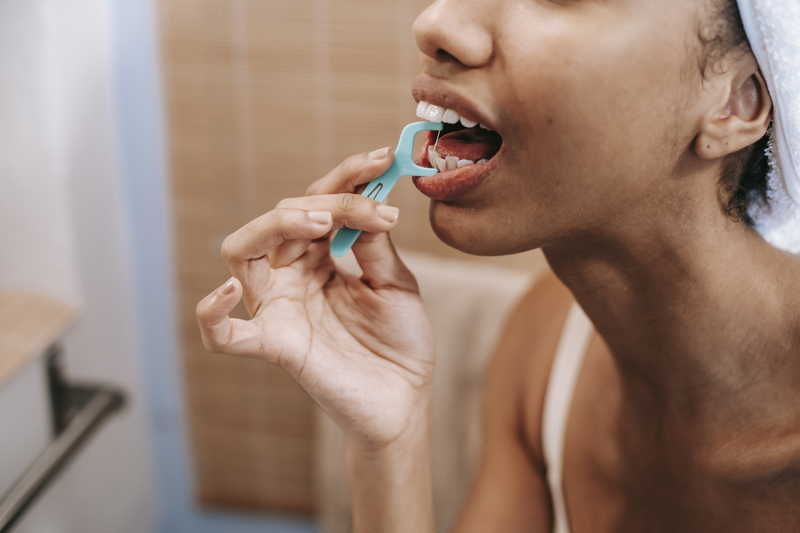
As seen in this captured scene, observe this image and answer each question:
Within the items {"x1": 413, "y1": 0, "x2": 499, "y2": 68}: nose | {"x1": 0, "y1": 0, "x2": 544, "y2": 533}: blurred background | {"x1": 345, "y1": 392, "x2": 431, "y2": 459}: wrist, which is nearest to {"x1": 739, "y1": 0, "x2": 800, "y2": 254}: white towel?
{"x1": 413, "y1": 0, "x2": 499, "y2": 68}: nose

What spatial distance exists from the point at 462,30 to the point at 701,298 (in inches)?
14.1

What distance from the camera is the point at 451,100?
56cm

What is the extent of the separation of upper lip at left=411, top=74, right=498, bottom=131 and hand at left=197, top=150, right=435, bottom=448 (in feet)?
0.25

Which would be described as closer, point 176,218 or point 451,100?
point 451,100

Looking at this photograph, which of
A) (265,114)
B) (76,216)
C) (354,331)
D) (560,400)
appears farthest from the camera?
(265,114)

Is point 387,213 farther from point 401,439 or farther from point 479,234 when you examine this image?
point 401,439

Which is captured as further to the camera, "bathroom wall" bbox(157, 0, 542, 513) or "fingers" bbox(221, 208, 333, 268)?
"bathroom wall" bbox(157, 0, 542, 513)

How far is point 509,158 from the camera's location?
1.85 feet

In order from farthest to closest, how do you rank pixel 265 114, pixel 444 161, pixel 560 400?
pixel 265 114 → pixel 560 400 → pixel 444 161

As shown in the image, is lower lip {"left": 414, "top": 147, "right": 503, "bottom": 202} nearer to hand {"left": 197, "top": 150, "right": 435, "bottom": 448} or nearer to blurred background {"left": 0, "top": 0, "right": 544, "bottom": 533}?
hand {"left": 197, "top": 150, "right": 435, "bottom": 448}

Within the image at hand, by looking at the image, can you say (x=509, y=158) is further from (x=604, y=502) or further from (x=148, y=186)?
(x=148, y=186)

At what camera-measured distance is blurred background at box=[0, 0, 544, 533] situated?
1.10 meters

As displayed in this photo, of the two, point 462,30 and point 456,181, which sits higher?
point 462,30

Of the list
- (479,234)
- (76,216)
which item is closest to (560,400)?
(479,234)
